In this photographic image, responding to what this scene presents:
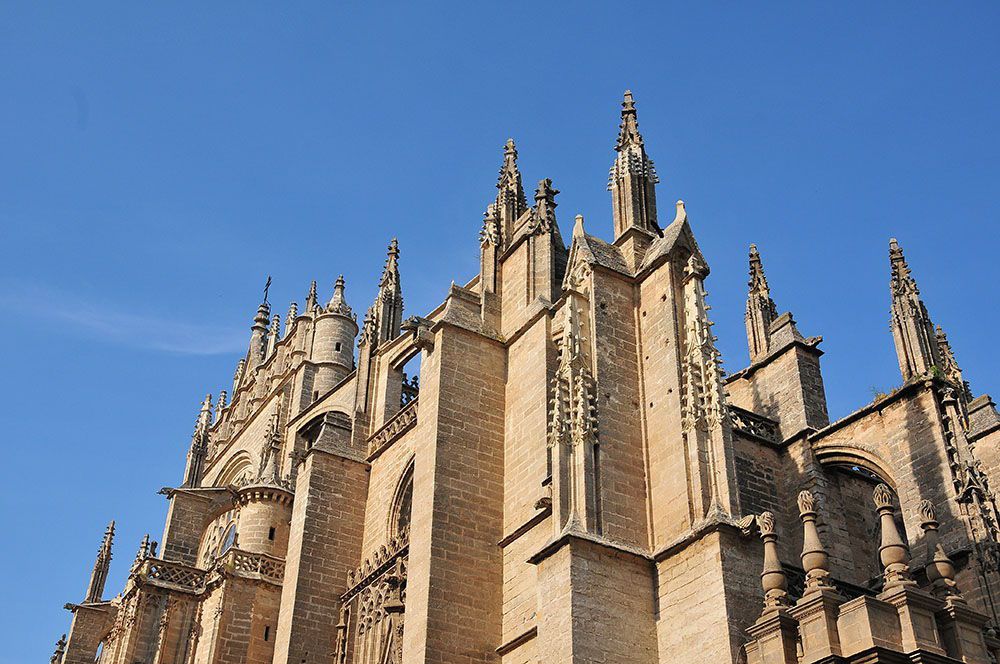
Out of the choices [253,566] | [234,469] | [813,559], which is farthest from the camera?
[234,469]

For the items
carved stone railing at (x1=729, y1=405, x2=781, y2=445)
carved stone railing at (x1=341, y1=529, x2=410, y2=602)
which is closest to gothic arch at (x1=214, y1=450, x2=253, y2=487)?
carved stone railing at (x1=341, y1=529, x2=410, y2=602)

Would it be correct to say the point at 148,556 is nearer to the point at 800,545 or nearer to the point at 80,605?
the point at 80,605

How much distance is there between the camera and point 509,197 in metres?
23.0

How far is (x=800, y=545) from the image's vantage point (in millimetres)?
17797

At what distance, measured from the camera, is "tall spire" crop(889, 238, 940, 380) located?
18.9m

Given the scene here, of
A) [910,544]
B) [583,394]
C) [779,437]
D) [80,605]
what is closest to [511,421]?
[583,394]

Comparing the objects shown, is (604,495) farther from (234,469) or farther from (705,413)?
(234,469)

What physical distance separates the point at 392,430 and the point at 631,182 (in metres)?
7.25

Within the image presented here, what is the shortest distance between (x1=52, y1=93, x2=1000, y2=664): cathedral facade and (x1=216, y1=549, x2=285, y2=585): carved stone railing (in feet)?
0.20

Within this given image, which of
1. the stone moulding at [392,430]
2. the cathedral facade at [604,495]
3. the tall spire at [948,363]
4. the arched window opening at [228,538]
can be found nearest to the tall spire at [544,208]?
the cathedral facade at [604,495]

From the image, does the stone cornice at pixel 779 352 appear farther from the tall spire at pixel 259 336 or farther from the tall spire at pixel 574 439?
the tall spire at pixel 259 336

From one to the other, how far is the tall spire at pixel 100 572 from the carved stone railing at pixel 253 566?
50.6ft

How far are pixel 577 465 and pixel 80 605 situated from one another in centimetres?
2663

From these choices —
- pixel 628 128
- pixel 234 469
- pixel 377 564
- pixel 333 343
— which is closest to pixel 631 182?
pixel 628 128
